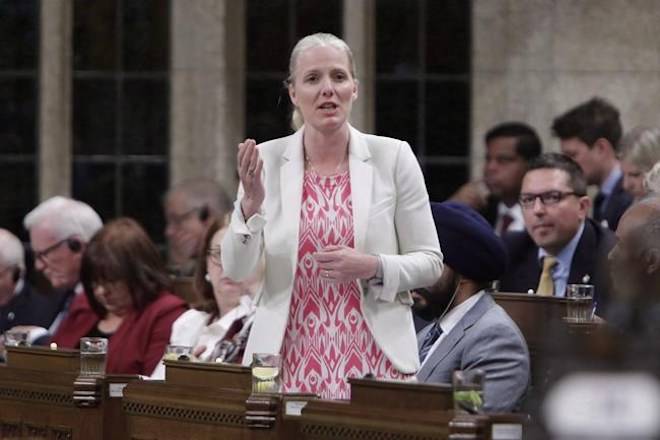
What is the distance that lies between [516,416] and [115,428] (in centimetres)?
203

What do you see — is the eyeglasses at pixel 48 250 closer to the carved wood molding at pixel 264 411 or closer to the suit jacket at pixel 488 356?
the suit jacket at pixel 488 356

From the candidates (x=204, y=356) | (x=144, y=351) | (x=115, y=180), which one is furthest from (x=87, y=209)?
(x=115, y=180)

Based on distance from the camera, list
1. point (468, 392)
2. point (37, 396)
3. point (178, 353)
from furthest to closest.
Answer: point (37, 396) → point (178, 353) → point (468, 392)

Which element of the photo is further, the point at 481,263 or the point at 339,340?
the point at 481,263

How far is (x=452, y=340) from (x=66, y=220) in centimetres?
394

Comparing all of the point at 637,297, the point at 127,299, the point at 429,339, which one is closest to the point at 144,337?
the point at 127,299

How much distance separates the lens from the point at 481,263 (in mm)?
4629

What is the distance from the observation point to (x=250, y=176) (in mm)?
4070

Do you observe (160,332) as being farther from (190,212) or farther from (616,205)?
(190,212)

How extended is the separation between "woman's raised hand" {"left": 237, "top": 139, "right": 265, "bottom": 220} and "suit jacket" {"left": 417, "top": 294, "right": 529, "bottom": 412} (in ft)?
2.46

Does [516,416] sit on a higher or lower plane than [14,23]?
lower

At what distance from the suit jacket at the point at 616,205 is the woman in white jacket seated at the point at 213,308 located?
2032mm

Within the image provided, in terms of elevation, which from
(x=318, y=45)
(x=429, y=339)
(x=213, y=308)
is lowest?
(x=213, y=308)

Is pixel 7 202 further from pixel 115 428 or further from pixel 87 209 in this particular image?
pixel 115 428
